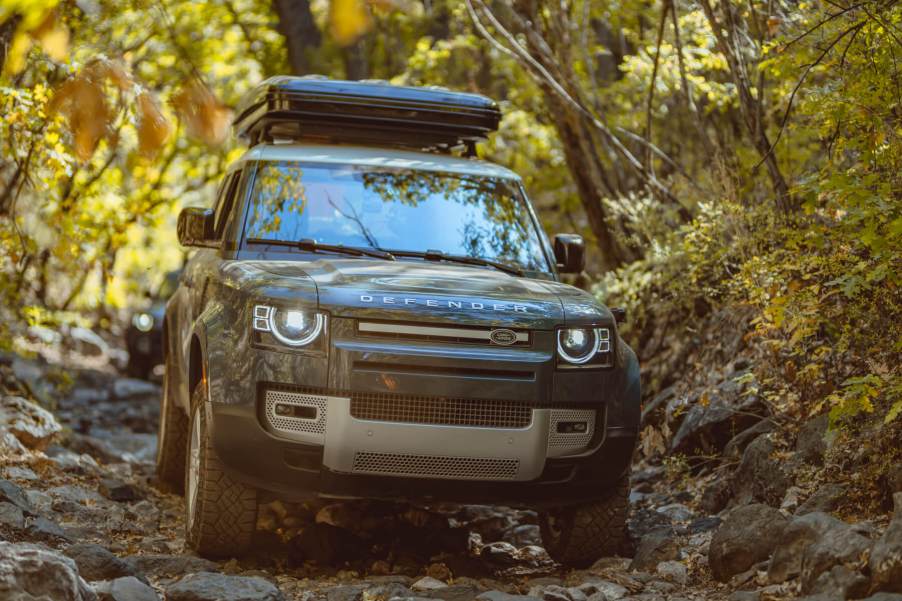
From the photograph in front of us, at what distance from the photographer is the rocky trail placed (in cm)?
484

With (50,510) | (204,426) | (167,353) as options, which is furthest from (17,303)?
(204,426)

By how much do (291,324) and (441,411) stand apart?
0.77 meters

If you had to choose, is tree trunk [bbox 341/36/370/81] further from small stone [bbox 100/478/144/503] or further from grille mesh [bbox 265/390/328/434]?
grille mesh [bbox 265/390/328/434]

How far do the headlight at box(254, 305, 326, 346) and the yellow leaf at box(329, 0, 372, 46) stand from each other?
8.13 feet

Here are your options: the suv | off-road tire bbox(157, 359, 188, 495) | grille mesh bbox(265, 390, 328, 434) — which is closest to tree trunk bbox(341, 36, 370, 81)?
off-road tire bbox(157, 359, 188, 495)

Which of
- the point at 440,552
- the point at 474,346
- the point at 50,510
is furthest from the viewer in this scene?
the point at 50,510

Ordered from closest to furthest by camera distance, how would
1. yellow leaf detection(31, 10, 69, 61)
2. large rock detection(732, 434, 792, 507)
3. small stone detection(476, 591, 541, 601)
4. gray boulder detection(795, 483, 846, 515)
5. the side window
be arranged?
yellow leaf detection(31, 10, 69, 61) → small stone detection(476, 591, 541, 601) → gray boulder detection(795, 483, 846, 515) → large rock detection(732, 434, 792, 507) → the side window

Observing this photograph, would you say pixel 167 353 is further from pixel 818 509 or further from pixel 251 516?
pixel 818 509

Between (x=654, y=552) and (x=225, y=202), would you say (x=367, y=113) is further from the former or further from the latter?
(x=654, y=552)

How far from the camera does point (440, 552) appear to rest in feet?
21.5

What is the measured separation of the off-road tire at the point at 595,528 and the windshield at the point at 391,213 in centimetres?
142

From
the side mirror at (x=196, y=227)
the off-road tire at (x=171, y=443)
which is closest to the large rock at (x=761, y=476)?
the side mirror at (x=196, y=227)

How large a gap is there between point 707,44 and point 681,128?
298 centimetres

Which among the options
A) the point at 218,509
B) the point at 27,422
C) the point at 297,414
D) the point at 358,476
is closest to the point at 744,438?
the point at 358,476
